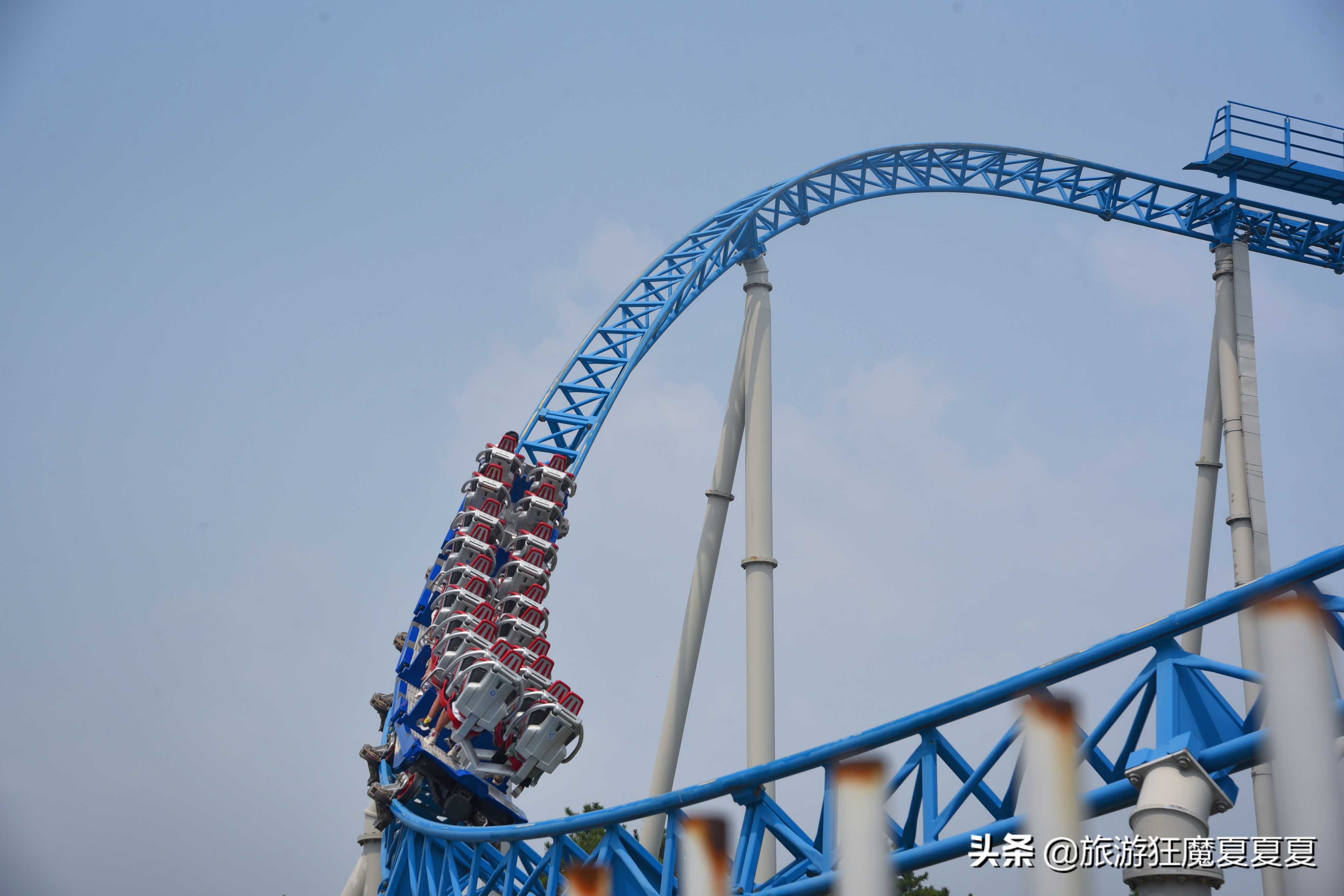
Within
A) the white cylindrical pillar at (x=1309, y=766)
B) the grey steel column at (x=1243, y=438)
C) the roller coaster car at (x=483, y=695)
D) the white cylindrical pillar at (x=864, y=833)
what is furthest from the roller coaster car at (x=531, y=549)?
the white cylindrical pillar at (x=1309, y=766)

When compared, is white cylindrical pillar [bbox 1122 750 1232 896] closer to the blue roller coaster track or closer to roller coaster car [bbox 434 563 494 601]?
the blue roller coaster track

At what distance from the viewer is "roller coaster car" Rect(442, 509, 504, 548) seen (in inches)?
544

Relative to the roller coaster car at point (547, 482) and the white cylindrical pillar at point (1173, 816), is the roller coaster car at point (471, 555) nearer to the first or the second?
A: the roller coaster car at point (547, 482)

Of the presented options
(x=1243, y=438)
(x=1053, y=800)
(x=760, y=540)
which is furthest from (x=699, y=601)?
(x=1053, y=800)

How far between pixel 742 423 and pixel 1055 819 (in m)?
11.1

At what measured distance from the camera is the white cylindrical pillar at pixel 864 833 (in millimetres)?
5141

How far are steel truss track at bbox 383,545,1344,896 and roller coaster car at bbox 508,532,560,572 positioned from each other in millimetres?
4930

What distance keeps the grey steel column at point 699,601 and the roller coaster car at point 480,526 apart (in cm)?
242

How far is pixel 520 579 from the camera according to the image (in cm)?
1374

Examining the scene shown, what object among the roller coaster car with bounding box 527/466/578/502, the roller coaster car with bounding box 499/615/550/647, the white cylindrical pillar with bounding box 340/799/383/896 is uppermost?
the roller coaster car with bounding box 527/466/578/502

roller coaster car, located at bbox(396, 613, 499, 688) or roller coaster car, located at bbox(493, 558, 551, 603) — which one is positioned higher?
roller coaster car, located at bbox(493, 558, 551, 603)

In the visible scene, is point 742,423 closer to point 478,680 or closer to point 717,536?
point 717,536

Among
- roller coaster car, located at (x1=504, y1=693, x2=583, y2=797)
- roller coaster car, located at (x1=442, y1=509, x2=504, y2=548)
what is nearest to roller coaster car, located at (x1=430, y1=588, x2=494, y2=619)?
roller coaster car, located at (x1=442, y1=509, x2=504, y2=548)

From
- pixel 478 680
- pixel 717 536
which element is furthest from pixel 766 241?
pixel 478 680
